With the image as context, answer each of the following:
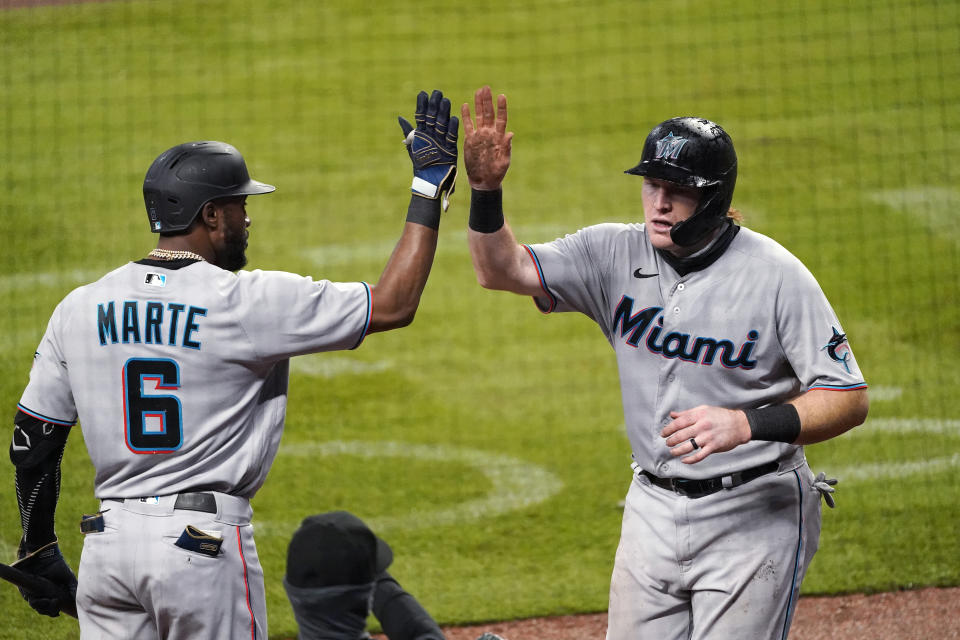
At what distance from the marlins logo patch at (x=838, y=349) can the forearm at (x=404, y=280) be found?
113cm

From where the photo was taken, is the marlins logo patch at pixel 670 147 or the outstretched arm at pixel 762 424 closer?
the outstretched arm at pixel 762 424

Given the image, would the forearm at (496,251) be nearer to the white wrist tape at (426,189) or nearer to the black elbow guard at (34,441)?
the white wrist tape at (426,189)

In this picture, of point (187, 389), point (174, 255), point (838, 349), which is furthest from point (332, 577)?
point (838, 349)

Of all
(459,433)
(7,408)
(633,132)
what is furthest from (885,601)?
(633,132)

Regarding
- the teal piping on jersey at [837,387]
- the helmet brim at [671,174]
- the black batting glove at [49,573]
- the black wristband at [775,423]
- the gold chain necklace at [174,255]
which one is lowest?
the black batting glove at [49,573]

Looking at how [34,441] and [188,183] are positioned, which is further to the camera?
[34,441]

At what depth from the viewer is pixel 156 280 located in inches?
125

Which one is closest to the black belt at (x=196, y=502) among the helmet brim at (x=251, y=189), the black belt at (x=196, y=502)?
the black belt at (x=196, y=502)

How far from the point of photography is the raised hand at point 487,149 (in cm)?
343

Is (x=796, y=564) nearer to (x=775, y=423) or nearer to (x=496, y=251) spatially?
(x=775, y=423)

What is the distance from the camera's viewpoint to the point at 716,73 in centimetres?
1430

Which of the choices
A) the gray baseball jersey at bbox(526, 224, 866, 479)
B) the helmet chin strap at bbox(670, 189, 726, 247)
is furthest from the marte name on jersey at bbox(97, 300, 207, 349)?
the helmet chin strap at bbox(670, 189, 726, 247)

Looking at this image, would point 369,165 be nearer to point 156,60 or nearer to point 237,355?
point 156,60

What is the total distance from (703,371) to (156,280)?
5.07 feet
